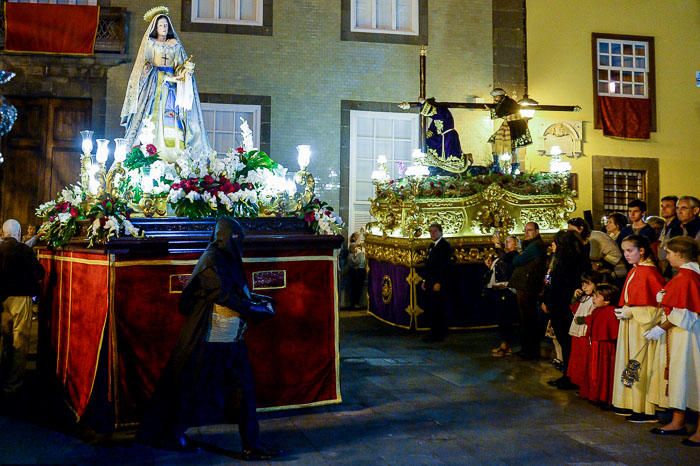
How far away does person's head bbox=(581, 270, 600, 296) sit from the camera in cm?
726

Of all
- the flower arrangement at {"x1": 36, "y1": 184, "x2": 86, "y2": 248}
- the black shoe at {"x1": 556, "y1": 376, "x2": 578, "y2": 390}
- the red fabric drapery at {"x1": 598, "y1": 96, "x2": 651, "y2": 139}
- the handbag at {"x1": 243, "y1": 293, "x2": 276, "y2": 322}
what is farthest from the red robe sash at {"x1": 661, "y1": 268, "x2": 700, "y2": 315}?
the red fabric drapery at {"x1": 598, "y1": 96, "x2": 651, "y2": 139}

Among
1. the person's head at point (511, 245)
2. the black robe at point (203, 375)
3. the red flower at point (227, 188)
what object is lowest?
the black robe at point (203, 375)

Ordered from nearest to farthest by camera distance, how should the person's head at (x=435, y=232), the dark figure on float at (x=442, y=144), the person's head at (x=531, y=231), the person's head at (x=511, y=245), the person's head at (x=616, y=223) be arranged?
the person's head at (x=616, y=223) → the person's head at (x=531, y=231) → the person's head at (x=511, y=245) → the person's head at (x=435, y=232) → the dark figure on float at (x=442, y=144)

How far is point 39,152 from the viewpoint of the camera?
14.4 m

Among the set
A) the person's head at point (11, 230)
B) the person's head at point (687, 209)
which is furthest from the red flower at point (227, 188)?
the person's head at point (687, 209)

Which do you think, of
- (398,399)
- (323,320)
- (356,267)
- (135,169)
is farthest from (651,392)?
(356,267)

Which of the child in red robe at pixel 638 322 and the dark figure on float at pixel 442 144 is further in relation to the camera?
the dark figure on float at pixel 442 144

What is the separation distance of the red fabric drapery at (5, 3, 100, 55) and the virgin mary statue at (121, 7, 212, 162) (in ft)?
24.8

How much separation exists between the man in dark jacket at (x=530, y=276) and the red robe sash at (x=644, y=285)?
104 inches

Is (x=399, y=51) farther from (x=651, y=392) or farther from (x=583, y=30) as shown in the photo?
(x=651, y=392)

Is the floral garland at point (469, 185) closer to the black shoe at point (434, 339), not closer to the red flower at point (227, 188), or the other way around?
the black shoe at point (434, 339)

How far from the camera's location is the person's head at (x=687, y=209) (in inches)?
295

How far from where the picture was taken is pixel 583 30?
54.0 feet

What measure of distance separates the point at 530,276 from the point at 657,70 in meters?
10.6
